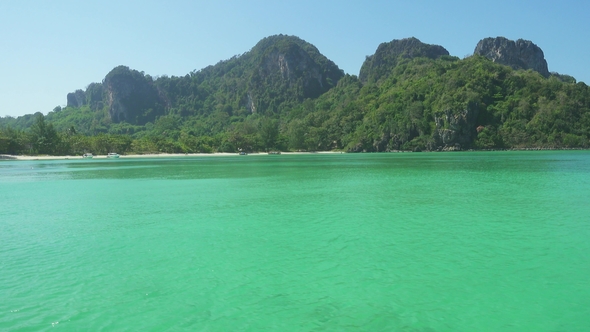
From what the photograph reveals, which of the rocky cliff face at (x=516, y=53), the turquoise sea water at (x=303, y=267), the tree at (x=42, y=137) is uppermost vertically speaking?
the rocky cliff face at (x=516, y=53)

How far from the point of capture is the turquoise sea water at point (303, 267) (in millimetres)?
6629

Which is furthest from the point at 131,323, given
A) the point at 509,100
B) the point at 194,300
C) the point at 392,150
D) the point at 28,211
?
the point at 509,100

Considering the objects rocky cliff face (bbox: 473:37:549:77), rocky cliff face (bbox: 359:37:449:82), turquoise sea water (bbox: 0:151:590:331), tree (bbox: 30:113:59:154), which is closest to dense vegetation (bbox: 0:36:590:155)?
tree (bbox: 30:113:59:154)

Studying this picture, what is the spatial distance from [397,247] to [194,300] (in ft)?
19.1

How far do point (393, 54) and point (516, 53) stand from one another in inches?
2112

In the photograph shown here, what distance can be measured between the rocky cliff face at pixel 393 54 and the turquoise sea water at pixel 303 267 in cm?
17491

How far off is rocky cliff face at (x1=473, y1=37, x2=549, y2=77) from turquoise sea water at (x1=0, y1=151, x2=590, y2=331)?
177 metres

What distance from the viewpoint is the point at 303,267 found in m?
9.20

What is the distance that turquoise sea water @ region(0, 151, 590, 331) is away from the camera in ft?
21.7

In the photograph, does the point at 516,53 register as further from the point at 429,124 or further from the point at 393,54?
the point at 429,124

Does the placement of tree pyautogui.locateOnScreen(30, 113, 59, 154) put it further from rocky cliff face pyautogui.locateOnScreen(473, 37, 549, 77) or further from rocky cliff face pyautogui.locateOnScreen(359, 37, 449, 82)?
rocky cliff face pyautogui.locateOnScreen(473, 37, 549, 77)

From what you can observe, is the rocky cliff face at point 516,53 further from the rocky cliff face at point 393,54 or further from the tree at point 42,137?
the tree at point 42,137

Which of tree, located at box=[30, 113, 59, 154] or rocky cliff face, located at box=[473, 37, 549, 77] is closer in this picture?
tree, located at box=[30, 113, 59, 154]

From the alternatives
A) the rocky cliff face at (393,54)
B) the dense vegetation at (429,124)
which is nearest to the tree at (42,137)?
the dense vegetation at (429,124)
